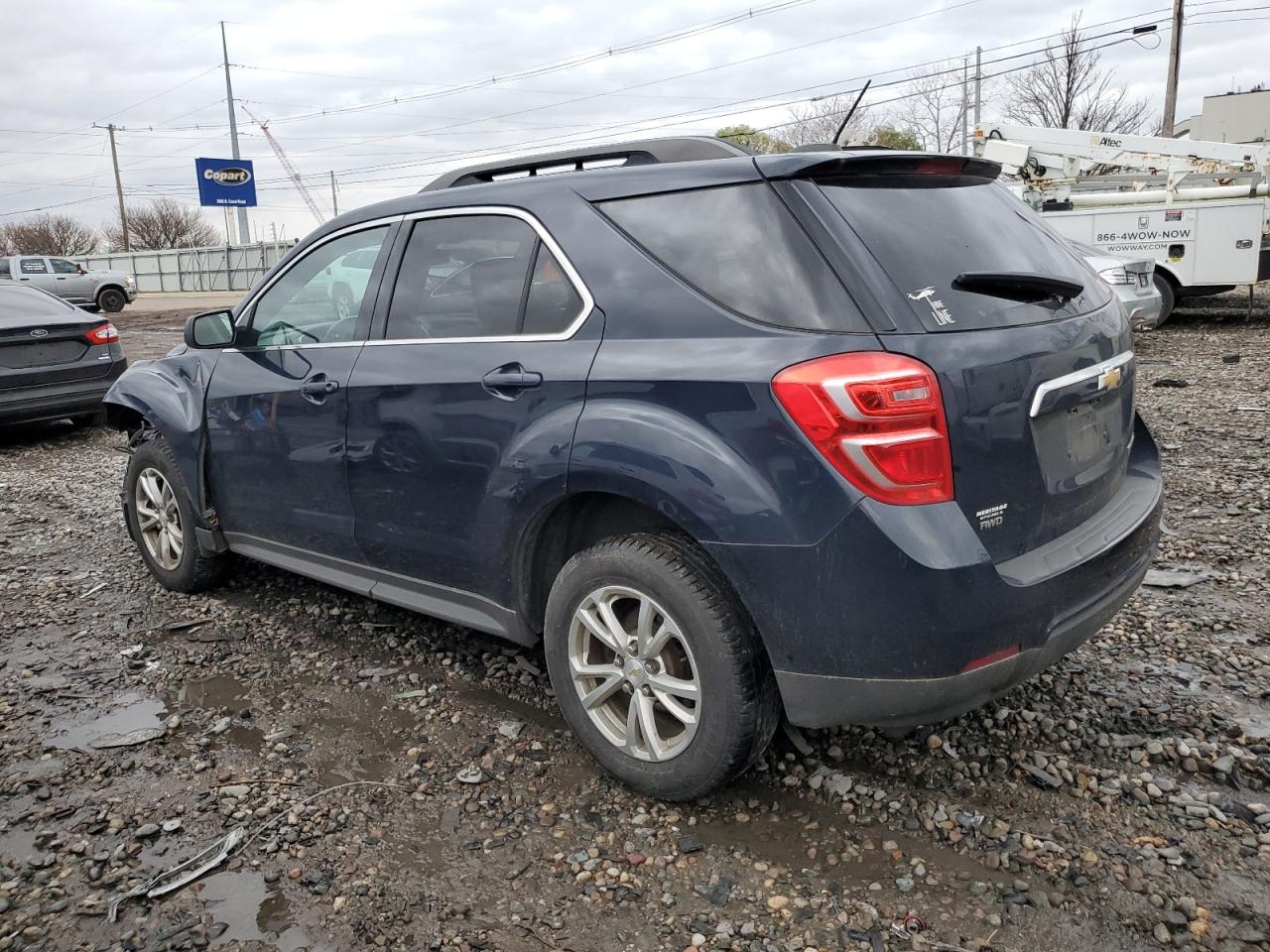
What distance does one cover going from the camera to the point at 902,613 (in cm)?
237

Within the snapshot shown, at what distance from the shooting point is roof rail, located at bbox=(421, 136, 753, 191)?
2984mm

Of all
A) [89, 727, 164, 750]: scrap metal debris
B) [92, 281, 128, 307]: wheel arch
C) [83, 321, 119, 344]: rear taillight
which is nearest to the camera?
[89, 727, 164, 750]: scrap metal debris

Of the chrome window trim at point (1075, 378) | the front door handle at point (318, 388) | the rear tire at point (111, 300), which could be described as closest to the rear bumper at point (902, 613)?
the chrome window trim at point (1075, 378)

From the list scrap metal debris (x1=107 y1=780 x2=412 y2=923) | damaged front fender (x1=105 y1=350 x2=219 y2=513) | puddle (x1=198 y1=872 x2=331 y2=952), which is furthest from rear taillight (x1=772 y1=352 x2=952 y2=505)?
damaged front fender (x1=105 y1=350 x2=219 y2=513)

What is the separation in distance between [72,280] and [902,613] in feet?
109

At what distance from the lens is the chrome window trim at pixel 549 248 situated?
295 cm

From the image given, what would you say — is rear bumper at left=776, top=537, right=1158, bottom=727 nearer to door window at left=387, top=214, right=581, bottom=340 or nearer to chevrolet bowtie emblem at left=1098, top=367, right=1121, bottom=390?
chevrolet bowtie emblem at left=1098, top=367, right=1121, bottom=390

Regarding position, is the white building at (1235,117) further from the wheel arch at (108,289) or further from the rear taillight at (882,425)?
the rear taillight at (882,425)

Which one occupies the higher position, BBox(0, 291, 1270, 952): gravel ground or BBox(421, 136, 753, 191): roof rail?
BBox(421, 136, 753, 191): roof rail

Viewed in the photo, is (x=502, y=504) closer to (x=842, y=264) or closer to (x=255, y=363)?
(x=842, y=264)

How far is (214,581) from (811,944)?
3.57m

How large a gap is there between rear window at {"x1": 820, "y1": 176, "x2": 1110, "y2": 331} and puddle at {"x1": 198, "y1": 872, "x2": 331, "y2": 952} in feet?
7.18

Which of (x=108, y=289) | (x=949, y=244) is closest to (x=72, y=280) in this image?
(x=108, y=289)

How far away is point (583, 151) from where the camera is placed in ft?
10.8
